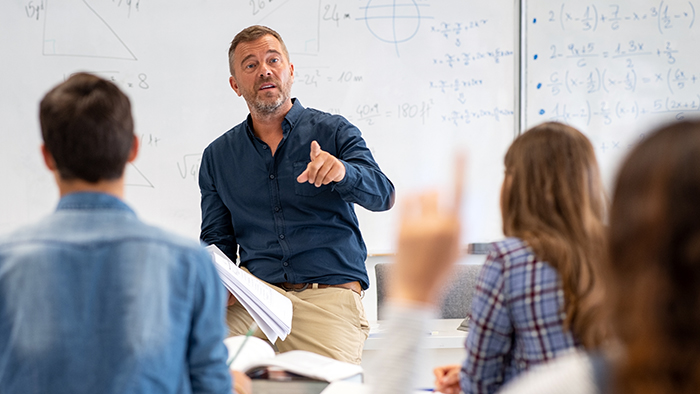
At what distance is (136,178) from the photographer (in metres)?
2.96

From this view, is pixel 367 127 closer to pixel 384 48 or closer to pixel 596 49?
pixel 384 48

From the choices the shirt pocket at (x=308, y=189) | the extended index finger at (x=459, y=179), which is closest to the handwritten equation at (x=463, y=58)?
the shirt pocket at (x=308, y=189)

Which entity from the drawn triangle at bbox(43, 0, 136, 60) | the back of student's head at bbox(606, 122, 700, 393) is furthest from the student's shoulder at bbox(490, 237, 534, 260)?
the drawn triangle at bbox(43, 0, 136, 60)

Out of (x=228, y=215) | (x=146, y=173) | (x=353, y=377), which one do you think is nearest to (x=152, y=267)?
(x=353, y=377)

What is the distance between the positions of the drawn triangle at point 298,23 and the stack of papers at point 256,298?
158 centimetres

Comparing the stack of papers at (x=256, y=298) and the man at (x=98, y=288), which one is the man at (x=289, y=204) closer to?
the stack of papers at (x=256, y=298)

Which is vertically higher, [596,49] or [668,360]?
[596,49]

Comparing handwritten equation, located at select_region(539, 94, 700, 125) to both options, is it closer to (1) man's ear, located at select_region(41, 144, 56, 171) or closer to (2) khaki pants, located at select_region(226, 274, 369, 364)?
(2) khaki pants, located at select_region(226, 274, 369, 364)

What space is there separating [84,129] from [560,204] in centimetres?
79

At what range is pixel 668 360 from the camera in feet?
1.50

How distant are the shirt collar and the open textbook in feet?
1.33

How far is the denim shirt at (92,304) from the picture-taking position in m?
0.82

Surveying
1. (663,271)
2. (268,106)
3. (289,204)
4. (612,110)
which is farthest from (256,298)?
(612,110)

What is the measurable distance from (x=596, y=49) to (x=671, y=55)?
0.39 metres
